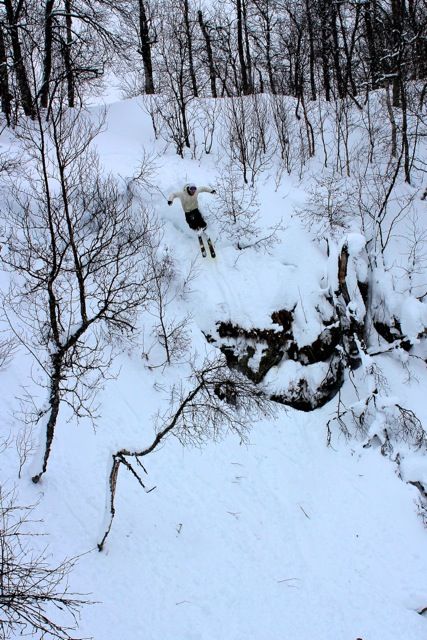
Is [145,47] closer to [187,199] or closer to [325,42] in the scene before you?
[325,42]

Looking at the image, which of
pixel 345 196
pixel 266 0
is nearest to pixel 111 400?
pixel 345 196

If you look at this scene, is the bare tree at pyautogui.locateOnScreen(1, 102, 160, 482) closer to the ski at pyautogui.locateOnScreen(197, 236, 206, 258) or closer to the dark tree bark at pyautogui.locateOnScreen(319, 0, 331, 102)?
the ski at pyautogui.locateOnScreen(197, 236, 206, 258)

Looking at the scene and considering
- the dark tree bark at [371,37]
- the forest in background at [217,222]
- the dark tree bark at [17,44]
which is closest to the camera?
the forest in background at [217,222]

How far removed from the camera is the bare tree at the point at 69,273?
814 cm

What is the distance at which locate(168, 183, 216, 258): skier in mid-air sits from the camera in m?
13.3

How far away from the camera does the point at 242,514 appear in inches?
390

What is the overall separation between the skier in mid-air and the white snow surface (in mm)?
1471

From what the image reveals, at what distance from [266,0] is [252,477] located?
21.0 m

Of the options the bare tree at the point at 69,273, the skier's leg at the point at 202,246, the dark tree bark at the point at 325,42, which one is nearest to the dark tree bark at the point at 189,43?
the dark tree bark at the point at 325,42

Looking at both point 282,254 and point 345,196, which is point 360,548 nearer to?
point 282,254

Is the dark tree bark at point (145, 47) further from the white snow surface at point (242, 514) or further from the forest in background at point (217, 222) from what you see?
the white snow surface at point (242, 514)

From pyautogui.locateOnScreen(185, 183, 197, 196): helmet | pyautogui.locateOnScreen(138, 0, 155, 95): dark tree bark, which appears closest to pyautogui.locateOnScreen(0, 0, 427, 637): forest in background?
pyautogui.locateOnScreen(138, 0, 155, 95): dark tree bark

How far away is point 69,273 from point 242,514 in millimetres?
7292

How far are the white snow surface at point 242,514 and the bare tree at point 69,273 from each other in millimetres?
820
